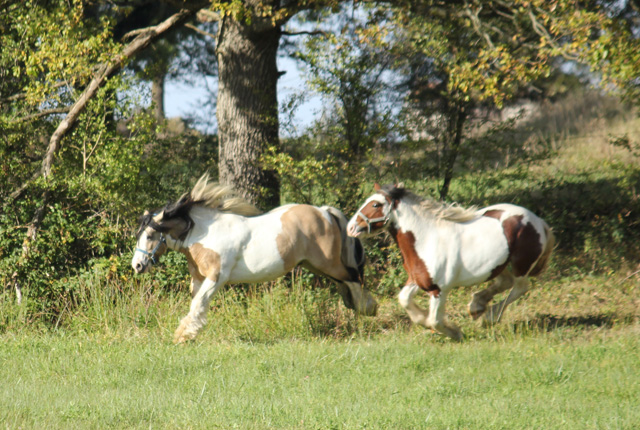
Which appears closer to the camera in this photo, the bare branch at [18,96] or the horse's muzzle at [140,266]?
the horse's muzzle at [140,266]

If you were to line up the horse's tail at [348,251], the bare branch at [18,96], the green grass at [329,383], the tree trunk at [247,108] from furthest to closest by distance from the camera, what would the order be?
1. the tree trunk at [247,108]
2. the bare branch at [18,96]
3. the horse's tail at [348,251]
4. the green grass at [329,383]

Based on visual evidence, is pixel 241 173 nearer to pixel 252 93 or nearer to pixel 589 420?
pixel 252 93

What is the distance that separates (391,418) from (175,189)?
24.1ft

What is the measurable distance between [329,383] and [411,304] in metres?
1.58

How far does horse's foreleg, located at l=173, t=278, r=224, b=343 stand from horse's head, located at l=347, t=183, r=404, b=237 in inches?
63.5

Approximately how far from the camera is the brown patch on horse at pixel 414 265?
23.9ft

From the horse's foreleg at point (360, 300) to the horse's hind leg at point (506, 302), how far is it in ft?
4.24

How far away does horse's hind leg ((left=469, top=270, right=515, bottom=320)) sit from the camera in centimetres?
783

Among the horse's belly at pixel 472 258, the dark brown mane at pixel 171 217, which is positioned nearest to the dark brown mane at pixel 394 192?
the horse's belly at pixel 472 258

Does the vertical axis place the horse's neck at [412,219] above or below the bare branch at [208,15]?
below

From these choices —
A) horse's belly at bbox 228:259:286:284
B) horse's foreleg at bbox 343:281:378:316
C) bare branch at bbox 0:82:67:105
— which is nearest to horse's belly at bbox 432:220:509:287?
horse's foreleg at bbox 343:281:378:316

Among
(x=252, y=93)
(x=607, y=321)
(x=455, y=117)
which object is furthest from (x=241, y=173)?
(x=607, y=321)

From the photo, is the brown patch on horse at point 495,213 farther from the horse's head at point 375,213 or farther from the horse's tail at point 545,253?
the horse's head at point 375,213

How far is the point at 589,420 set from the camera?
5.03 meters
